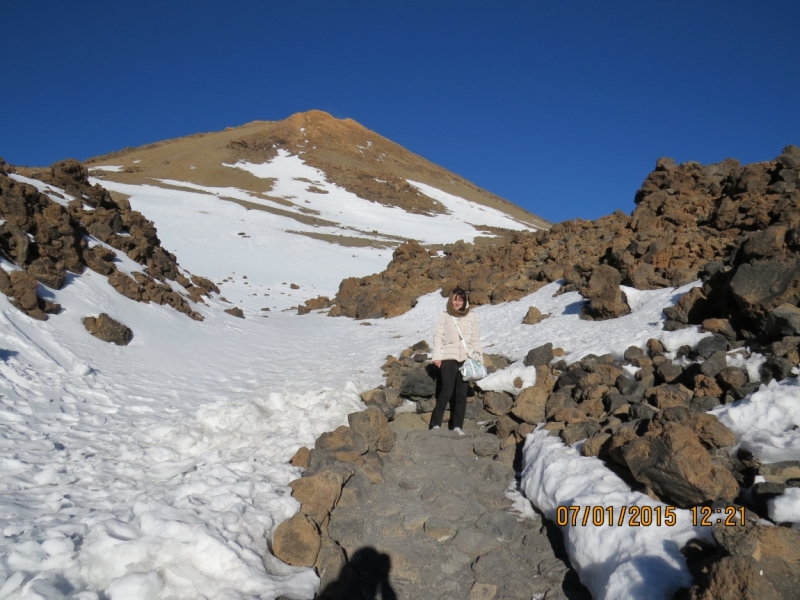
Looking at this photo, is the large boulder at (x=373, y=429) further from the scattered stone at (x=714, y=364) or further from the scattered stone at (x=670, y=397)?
the scattered stone at (x=714, y=364)

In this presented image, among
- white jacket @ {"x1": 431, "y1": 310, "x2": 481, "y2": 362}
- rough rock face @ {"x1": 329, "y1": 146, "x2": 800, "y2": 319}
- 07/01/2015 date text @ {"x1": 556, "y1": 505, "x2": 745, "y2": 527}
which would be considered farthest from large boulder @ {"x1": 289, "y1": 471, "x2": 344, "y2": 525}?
rough rock face @ {"x1": 329, "y1": 146, "x2": 800, "y2": 319}

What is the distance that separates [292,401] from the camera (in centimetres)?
712

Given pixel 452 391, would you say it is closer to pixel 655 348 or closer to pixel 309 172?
pixel 655 348

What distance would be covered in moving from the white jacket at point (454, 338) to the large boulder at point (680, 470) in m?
2.84

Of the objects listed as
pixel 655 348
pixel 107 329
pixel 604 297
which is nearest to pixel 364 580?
pixel 655 348

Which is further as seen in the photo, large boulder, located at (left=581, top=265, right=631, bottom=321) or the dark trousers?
large boulder, located at (left=581, top=265, right=631, bottom=321)

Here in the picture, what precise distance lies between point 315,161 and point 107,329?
80.9 metres

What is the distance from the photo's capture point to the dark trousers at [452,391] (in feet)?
22.1

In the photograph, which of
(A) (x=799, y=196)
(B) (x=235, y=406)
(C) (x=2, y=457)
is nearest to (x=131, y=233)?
(B) (x=235, y=406)

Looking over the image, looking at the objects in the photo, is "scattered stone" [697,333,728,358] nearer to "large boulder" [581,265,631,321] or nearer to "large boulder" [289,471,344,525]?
"large boulder" [581,265,631,321]

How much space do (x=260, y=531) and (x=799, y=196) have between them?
1138 centimetres

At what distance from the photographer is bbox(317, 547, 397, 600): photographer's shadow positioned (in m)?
3.72

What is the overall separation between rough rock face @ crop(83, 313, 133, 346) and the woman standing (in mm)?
6137

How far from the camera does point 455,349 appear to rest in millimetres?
6766
